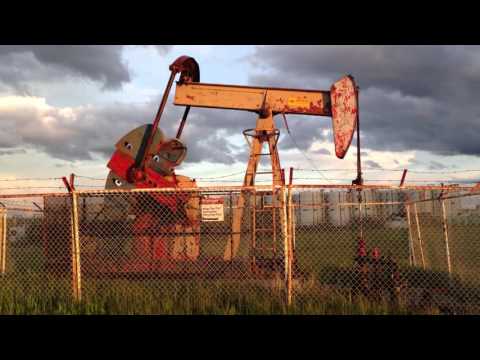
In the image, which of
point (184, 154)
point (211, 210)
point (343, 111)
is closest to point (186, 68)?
point (184, 154)

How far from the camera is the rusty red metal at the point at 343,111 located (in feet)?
28.6

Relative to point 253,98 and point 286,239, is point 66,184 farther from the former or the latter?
point 253,98

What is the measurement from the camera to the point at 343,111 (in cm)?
900

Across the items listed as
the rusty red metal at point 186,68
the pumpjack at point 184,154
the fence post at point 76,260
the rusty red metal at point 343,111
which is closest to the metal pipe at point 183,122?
the pumpjack at point 184,154

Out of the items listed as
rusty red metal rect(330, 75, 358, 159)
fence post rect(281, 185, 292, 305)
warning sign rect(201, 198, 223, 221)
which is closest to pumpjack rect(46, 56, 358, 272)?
rusty red metal rect(330, 75, 358, 159)

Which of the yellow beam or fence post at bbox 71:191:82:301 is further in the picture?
the yellow beam

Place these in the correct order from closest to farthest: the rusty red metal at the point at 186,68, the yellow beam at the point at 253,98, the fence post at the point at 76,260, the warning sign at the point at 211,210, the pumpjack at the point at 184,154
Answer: the fence post at the point at 76,260
the warning sign at the point at 211,210
the pumpjack at the point at 184,154
the rusty red metal at the point at 186,68
the yellow beam at the point at 253,98

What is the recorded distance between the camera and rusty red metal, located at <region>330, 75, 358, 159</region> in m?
8.72

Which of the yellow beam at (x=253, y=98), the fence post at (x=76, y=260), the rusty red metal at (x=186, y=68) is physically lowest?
the fence post at (x=76, y=260)

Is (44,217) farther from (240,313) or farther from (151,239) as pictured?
(240,313)

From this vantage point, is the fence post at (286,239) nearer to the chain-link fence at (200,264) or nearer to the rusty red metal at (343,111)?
the chain-link fence at (200,264)

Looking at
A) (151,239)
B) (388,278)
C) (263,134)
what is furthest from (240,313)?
(263,134)

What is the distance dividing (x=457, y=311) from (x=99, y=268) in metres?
6.19

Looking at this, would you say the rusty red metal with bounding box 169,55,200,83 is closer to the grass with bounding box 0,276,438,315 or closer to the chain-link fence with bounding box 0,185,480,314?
the chain-link fence with bounding box 0,185,480,314
